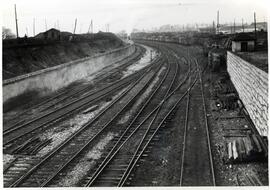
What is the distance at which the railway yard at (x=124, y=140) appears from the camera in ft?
31.7

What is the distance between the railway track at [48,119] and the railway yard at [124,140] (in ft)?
0.15

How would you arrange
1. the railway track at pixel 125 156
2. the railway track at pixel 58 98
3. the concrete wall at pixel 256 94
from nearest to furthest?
1. the railway track at pixel 125 156
2. the concrete wall at pixel 256 94
3. the railway track at pixel 58 98

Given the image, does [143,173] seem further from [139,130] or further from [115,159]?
[139,130]

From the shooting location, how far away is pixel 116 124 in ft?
49.5

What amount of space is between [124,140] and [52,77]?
11855 millimetres

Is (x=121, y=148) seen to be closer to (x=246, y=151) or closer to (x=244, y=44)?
(x=246, y=151)

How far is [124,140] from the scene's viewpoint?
1292 centimetres

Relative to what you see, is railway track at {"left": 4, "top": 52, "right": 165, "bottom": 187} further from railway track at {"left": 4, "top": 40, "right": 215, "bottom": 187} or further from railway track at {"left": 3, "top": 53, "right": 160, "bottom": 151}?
railway track at {"left": 3, "top": 53, "right": 160, "bottom": 151}

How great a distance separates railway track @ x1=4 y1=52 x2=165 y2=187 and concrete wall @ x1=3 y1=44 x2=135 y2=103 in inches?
218

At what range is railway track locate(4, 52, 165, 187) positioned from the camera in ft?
32.3

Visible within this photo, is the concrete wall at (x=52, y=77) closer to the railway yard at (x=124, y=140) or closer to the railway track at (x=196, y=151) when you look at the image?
the railway yard at (x=124, y=140)

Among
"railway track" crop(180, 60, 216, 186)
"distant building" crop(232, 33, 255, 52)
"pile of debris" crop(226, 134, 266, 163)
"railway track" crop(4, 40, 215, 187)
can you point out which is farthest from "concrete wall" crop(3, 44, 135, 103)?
"distant building" crop(232, 33, 255, 52)

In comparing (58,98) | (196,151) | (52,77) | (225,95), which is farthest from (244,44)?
(196,151)

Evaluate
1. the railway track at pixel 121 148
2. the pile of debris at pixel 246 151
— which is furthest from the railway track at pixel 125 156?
the pile of debris at pixel 246 151
